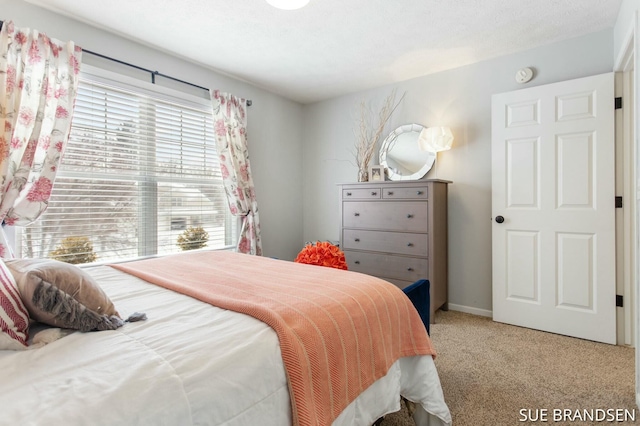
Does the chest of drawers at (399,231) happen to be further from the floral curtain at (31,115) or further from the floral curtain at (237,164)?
the floral curtain at (31,115)

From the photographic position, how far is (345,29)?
255 centimetres

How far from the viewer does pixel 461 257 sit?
129 inches

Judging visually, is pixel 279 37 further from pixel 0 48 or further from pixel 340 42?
pixel 0 48

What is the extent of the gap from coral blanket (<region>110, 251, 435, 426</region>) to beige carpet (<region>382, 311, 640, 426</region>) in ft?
2.07

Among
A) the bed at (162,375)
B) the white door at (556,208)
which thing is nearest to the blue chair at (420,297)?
the bed at (162,375)

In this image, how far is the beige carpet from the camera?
67.2 inches

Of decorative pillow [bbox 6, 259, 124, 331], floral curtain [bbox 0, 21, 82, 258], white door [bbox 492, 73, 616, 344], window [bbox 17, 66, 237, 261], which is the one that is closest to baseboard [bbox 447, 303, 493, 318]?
white door [bbox 492, 73, 616, 344]

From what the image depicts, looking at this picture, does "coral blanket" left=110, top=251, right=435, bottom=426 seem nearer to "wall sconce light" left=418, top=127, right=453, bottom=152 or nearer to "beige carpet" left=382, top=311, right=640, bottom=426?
"beige carpet" left=382, top=311, right=640, bottom=426

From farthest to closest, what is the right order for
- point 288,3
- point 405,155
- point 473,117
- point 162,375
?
1. point 405,155
2. point 473,117
3. point 288,3
4. point 162,375

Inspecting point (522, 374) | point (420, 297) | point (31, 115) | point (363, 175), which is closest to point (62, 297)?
point (420, 297)

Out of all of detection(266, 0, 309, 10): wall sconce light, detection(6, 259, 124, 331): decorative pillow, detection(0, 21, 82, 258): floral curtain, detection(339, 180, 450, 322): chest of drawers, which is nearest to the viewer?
detection(6, 259, 124, 331): decorative pillow

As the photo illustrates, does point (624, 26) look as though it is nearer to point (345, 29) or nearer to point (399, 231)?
point (345, 29)

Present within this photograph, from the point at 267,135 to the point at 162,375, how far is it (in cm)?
349

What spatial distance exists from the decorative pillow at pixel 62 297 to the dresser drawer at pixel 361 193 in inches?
102
